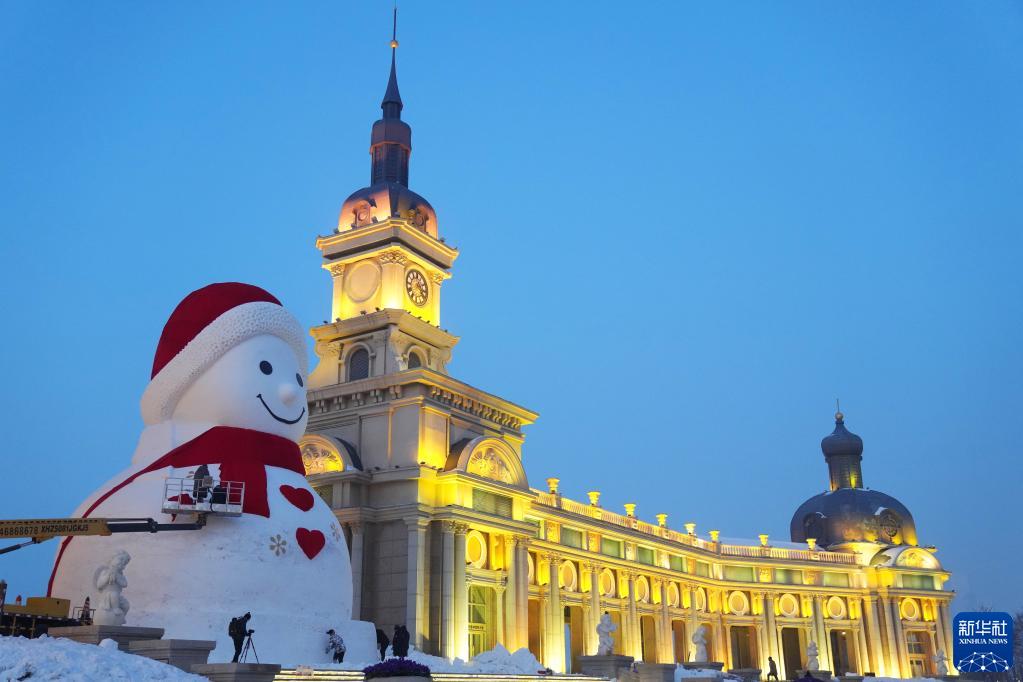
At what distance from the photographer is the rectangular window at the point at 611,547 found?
5250 cm

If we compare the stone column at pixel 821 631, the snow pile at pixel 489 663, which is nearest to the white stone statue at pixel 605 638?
the snow pile at pixel 489 663

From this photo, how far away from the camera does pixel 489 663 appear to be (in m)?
34.5

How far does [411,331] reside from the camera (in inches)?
1689

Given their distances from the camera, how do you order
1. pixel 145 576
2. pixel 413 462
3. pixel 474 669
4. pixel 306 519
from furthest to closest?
pixel 413 462, pixel 474 669, pixel 306 519, pixel 145 576

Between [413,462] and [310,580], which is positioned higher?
[413,462]

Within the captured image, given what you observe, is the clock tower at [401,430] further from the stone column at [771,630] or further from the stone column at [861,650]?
the stone column at [861,650]

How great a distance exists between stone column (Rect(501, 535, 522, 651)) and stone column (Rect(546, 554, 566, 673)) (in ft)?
15.7

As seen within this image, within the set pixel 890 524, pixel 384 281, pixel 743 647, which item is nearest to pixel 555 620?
pixel 384 281

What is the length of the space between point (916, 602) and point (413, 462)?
150 feet

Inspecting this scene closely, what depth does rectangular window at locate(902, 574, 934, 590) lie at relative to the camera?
67312 mm

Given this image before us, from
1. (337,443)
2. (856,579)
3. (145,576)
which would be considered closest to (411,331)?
(337,443)

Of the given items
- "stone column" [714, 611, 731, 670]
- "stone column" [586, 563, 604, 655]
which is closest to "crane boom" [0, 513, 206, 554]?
"stone column" [586, 563, 604, 655]

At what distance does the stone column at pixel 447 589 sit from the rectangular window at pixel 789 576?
3558 centimetres

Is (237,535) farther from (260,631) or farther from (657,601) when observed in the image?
(657,601)
